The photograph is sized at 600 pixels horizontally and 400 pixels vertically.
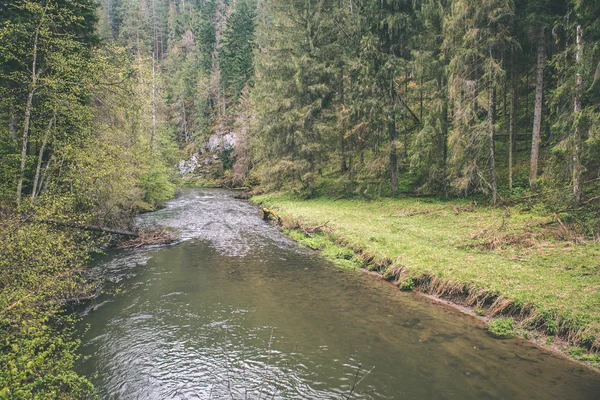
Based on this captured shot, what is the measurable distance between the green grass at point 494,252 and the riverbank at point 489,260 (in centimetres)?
2

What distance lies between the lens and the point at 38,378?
14.4 ft

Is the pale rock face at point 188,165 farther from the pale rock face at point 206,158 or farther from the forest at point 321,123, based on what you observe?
the forest at point 321,123

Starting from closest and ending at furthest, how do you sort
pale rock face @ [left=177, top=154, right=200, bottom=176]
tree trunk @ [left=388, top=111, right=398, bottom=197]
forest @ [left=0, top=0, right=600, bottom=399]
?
1. forest @ [left=0, top=0, right=600, bottom=399]
2. tree trunk @ [left=388, top=111, right=398, bottom=197]
3. pale rock face @ [left=177, top=154, right=200, bottom=176]

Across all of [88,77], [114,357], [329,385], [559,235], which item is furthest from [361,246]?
[88,77]

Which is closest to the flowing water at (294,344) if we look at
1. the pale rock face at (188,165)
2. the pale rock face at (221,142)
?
the pale rock face at (221,142)

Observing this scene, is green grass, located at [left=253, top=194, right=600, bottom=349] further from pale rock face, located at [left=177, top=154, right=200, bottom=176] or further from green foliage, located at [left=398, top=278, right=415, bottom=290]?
pale rock face, located at [left=177, top=154, right=200, bottom=176]

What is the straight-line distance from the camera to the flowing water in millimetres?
6039

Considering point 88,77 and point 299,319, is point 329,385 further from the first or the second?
point 88,77

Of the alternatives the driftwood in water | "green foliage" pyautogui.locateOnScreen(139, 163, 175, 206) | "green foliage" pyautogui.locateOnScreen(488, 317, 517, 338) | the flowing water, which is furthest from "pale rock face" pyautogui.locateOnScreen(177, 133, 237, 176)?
"green foliage" pyautogui.locateOnScreen(488, 317, 517, 338)

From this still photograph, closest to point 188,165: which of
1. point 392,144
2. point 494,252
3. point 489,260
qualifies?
point 392,144

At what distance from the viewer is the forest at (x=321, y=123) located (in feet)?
26.0

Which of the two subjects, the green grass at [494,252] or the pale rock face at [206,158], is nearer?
the green grass at [494,252]

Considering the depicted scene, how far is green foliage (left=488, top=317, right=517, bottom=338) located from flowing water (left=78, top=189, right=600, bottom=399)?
0.25m

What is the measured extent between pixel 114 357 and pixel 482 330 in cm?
889
